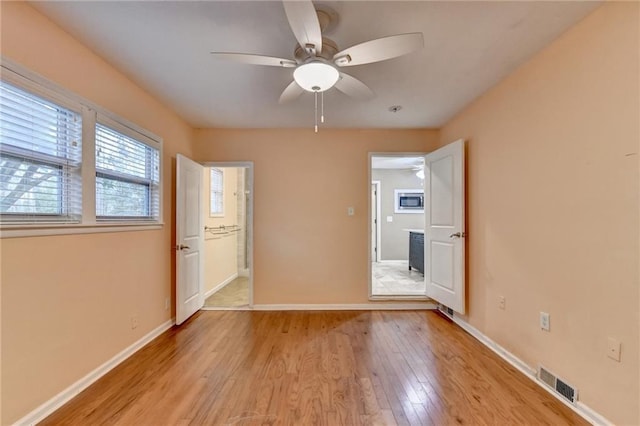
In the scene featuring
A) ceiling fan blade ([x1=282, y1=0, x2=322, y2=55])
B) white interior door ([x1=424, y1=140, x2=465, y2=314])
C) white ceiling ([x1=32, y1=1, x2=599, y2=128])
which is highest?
white ceiling ([x1=32, y1=1, x2=599, y2=128])

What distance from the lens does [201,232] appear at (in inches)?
148

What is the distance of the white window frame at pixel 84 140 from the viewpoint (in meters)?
1.59

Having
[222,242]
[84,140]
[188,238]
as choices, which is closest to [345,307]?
[188,238]

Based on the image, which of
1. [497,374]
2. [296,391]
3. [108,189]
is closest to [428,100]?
[497,374]

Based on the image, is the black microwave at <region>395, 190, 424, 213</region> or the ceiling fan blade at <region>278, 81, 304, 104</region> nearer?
the ceiling fan blade at <region>278, 81, 304, 104</region>

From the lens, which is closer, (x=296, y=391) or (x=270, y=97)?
(x=296, y=391)

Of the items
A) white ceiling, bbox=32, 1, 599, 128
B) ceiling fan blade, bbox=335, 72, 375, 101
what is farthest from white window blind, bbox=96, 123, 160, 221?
ceiling fan blade, bbox=335, 72, 375, 101

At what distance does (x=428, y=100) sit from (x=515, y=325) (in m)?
2.22

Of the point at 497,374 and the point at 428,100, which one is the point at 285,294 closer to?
the point at 497,374

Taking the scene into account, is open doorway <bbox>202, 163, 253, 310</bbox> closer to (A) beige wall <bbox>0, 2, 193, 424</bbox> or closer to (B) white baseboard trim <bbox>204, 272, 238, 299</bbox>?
(B) white baseboard trim <bbox>204, 272, 238, 299</bbox>

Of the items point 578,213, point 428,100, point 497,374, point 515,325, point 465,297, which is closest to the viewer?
point 578,213

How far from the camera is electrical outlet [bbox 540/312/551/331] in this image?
205cm

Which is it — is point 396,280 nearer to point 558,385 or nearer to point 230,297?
point 230,297

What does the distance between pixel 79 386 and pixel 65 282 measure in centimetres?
75
